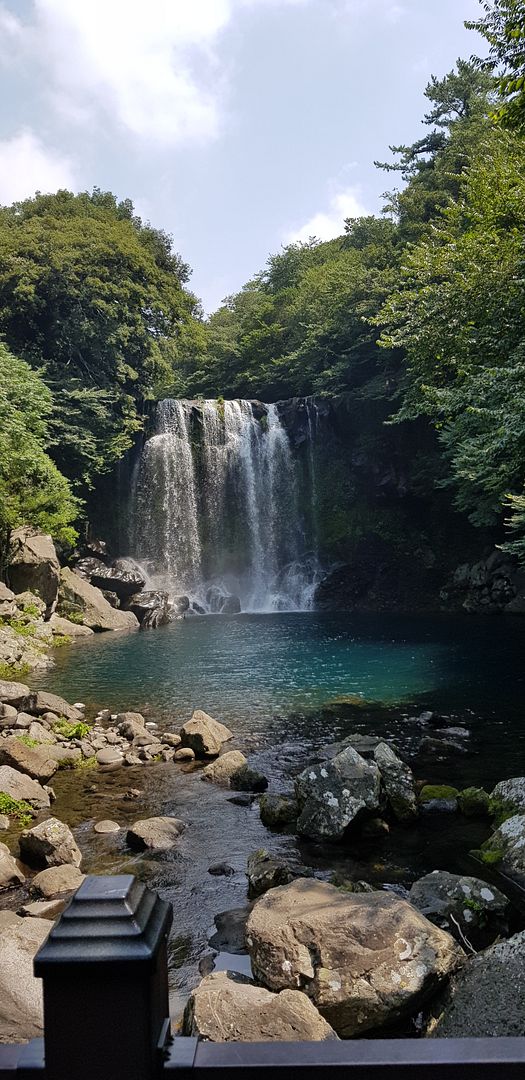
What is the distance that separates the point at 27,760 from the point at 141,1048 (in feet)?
31.2

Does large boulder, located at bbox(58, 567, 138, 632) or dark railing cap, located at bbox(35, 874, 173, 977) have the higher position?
dark railing cap, located at bbox(35, 874, 173, 977)

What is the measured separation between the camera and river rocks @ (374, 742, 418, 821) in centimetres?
823

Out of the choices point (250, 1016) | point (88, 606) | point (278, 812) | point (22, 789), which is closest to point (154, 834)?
point (278, 812)

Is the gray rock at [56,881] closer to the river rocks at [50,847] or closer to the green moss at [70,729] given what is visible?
the river rocks at [50,847]

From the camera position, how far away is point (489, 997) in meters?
4.16

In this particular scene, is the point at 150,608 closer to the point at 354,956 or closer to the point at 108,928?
the point at 354,956

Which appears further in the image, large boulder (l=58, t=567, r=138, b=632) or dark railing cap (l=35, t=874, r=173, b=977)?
large boulder (l=58, t=567, r=138, b=632)

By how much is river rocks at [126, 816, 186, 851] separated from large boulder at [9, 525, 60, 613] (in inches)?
730

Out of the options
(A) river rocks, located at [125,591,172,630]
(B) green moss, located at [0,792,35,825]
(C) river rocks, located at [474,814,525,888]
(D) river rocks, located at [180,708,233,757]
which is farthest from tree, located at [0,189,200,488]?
(C) river rocks, located at [474,814,525,888]

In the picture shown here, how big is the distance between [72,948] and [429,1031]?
400 centimetres

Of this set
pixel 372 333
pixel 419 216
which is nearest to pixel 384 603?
pixel 372 333

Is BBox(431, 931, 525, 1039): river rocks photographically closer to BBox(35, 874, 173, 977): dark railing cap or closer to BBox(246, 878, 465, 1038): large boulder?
BBox(246, 878, 465, 1038): large boulder

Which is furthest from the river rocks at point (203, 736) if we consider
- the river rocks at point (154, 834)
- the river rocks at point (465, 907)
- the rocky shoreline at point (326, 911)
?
the river rocks at point (465, 907)

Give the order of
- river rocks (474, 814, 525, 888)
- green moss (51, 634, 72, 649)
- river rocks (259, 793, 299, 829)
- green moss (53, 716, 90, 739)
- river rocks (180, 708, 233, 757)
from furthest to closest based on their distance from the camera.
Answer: green moss (51, 634, 72, 649) < green moss (53, 716, 90, 739) < river rocks (180, 708, 233, 757) < river rocks (259, 793, 299, 829) < river rocks (474, 814, 525, 888)
